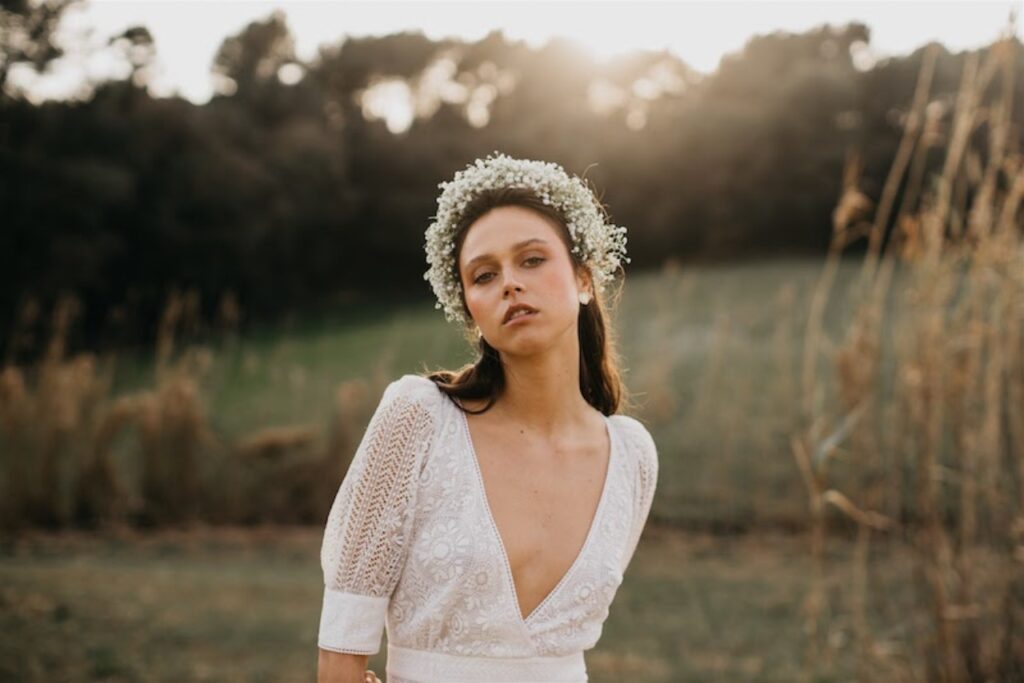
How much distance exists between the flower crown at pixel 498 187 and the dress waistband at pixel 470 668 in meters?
0.67

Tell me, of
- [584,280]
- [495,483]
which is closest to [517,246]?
[584,280]

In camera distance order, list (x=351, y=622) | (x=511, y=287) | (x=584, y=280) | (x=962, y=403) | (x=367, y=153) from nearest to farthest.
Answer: (x=351, y=622) < (x=511, y=287) < (x=584, y=280) < (x=962, y=403) < (x=367, y=153)

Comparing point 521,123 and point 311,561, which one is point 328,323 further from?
point 311,561

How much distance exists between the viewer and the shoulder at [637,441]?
2.20 metres

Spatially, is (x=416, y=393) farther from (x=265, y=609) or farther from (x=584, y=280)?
(x=265, y=609)

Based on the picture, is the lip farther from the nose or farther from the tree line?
the tree line

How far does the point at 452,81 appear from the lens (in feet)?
84.6


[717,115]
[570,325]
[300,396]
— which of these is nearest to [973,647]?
[570,325]

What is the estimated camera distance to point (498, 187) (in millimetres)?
2029

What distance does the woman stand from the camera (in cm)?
181

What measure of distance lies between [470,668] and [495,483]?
0.32m

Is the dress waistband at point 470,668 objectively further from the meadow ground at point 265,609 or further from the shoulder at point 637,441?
the meadow ground at point 265,609

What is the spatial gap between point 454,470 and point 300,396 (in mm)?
8376

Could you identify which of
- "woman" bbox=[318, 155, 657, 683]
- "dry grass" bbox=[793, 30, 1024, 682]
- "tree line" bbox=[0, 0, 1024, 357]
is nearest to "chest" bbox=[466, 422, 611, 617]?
"woman" bbox=[318, 155, 657, 683]
